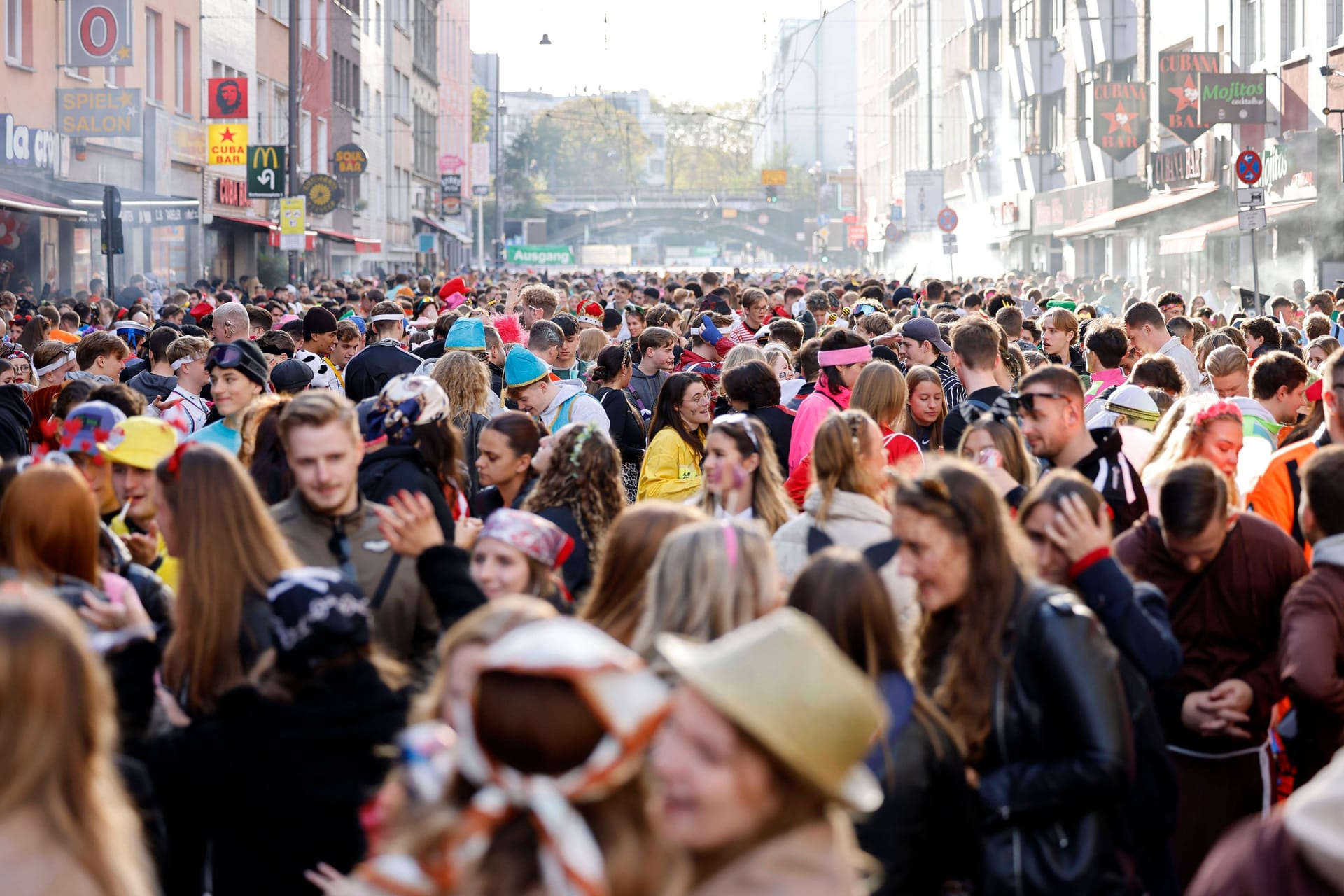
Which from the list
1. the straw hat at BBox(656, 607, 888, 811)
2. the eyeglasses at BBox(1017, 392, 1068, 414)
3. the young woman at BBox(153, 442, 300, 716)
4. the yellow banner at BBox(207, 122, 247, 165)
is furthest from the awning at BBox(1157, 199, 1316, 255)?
the straw hat at BBox(656, 607, 888, 811)

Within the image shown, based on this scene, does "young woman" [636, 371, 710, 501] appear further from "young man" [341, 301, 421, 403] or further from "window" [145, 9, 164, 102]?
"window" [145, 9, 164, 102]

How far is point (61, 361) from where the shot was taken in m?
11.2

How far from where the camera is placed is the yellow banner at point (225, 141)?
36375mm

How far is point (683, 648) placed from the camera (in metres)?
2.56

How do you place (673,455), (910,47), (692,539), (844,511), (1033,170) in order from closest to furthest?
(692,539) → (844,511) → (673,455) → (1033,170) → (910,47)

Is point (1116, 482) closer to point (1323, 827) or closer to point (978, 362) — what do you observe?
point (978, 362)

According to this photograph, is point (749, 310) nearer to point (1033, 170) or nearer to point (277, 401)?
point (277, 401)

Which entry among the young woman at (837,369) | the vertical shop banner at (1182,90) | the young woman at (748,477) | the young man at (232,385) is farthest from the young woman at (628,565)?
the vertical shop banner at (1182,90)

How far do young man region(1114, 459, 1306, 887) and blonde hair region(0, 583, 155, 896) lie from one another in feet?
10.9

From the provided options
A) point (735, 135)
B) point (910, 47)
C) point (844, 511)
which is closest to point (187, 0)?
point (844, 511)

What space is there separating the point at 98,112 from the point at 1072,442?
2746 cm

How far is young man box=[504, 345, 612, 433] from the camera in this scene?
9156mm

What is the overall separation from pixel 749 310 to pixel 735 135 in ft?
565

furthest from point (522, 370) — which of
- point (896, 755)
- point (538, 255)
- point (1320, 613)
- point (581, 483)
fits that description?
point (538, 255)
